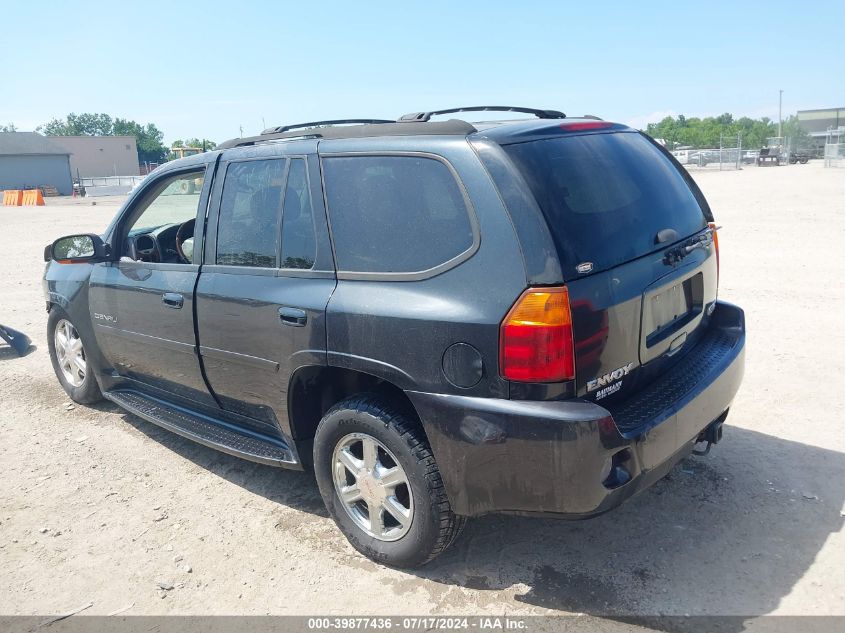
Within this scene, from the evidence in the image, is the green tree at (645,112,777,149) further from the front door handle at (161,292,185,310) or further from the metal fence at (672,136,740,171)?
the front door handle at (161,292,185,310)

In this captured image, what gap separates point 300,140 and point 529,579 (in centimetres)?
246

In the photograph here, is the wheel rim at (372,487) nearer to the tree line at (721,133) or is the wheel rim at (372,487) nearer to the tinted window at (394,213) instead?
the tinted window at (394,213)

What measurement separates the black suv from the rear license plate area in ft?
0.05

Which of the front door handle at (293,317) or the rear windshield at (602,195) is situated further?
the front door handle at (293,317)

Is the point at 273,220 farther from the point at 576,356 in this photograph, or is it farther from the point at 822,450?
the point at 822,450

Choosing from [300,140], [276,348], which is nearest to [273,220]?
[300,140]

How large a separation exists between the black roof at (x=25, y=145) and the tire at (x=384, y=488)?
7755 cm

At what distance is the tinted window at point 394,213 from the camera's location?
299 cm

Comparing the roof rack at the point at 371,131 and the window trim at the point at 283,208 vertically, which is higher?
the roof rack at the point at 371,131

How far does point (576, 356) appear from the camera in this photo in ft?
8.93

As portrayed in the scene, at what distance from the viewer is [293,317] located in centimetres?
343

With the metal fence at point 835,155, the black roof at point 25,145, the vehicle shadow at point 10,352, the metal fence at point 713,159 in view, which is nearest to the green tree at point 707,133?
the metal fence at point 713,159

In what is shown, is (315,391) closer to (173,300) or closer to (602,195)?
(173,300)

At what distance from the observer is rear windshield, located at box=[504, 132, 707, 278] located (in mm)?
2836
